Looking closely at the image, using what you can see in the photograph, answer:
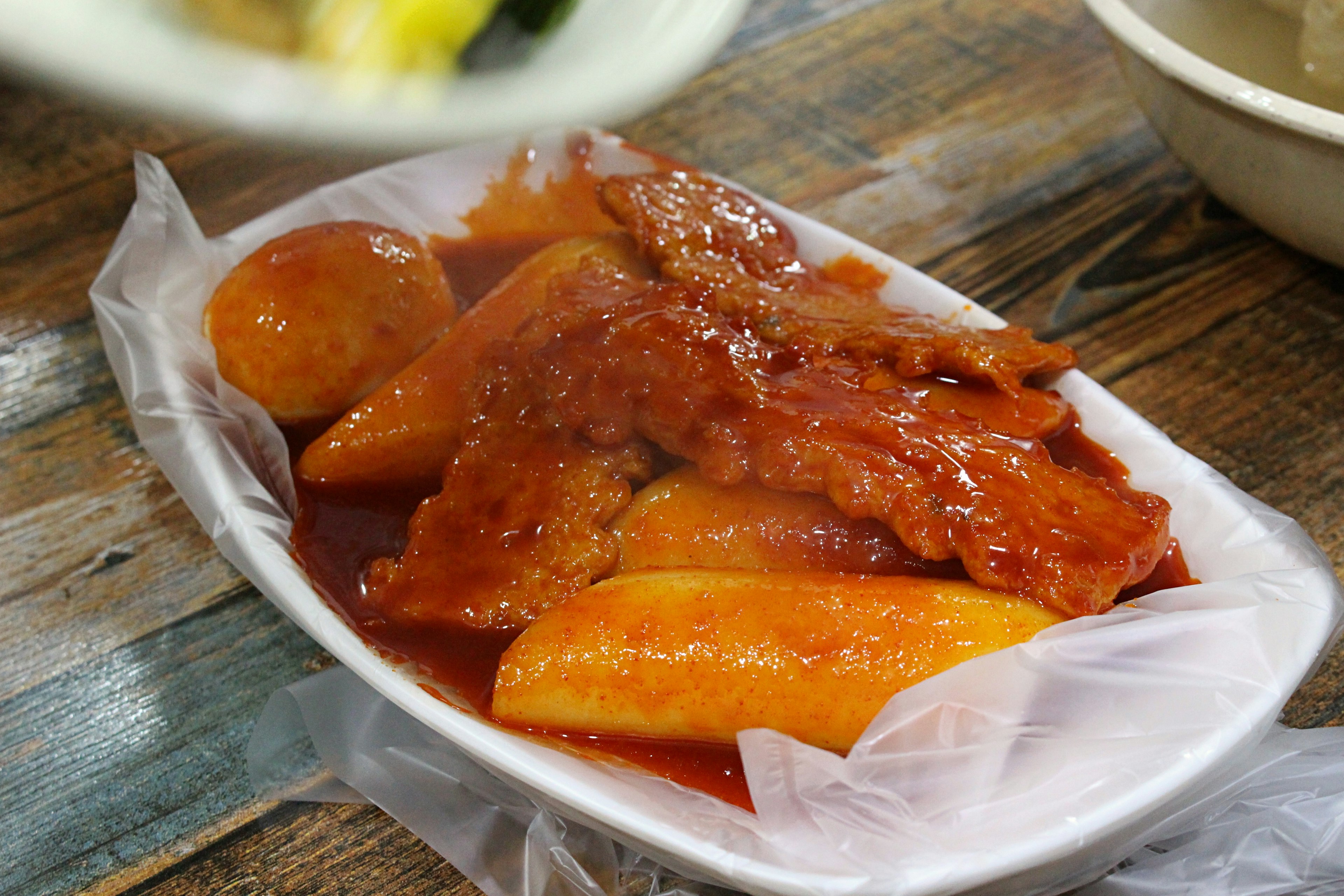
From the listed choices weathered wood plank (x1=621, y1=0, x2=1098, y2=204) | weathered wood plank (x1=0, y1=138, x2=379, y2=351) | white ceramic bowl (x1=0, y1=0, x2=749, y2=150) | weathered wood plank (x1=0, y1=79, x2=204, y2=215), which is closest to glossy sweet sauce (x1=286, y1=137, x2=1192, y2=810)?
weathered wood plank (x1=0, y1=138, x2=379, y2=351)

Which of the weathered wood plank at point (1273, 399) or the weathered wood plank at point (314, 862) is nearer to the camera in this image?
the weathered wood plank at point (314, 862)

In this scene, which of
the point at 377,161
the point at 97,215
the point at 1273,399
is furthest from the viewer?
the point at 97,215

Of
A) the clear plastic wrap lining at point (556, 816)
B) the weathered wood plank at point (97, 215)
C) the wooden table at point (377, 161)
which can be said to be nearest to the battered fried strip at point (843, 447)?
the clear plastic wrap lining at point (556, 816)

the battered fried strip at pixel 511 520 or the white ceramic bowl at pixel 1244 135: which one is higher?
the white ceramic bowl at pixel 1244 135

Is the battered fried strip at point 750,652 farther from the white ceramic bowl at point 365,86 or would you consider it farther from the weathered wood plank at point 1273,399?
the weathered wood plank at point 1273,399

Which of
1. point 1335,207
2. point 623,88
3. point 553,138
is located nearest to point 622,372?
point 623,88

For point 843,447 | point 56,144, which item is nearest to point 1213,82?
point 843,447

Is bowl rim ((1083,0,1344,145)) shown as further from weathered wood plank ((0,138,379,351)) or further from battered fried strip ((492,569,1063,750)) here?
weathered wood plank ((0,138,379,351))

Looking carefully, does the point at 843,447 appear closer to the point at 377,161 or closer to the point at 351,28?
the point at 351,28
